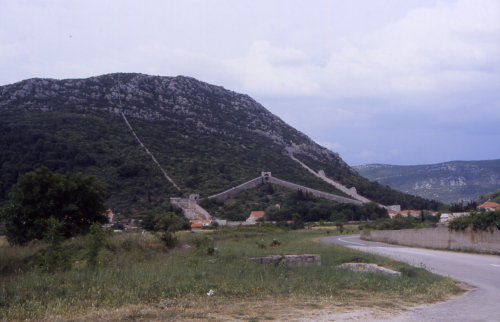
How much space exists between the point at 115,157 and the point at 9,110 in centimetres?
3424

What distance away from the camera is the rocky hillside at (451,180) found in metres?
125

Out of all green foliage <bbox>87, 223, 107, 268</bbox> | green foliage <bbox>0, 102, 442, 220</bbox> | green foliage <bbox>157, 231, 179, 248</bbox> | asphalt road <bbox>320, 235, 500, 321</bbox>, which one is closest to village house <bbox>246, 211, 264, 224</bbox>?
green foliage <bbox>0, 102, 442, 220</bbox>

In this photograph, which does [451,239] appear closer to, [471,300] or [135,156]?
[471,300]

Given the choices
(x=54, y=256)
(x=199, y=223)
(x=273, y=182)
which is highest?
(x=273, y=182)

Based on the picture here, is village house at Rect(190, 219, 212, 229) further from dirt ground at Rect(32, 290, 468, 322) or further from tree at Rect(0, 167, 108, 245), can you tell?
dirt ground at Rect(32, 290, 468, 322)

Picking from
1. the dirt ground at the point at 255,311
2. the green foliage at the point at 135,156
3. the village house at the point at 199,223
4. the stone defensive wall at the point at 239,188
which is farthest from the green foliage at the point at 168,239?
the stone defensive wall at the point at 239,188

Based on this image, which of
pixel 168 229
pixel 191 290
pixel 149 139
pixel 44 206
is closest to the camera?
pixel 191 290

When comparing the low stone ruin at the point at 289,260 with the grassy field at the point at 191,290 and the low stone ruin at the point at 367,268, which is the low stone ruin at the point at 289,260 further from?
the low stone ruin at the point at 367,268

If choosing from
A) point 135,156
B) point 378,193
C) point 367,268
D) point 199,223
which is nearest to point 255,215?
point 199,223

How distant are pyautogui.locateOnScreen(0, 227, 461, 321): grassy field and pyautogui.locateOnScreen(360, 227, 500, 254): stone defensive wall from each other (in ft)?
26.7

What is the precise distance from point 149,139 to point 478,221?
252ft

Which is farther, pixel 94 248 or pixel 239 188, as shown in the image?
pixel 239 188

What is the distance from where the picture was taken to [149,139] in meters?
85.4

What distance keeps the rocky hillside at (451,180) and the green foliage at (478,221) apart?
11215 cm
